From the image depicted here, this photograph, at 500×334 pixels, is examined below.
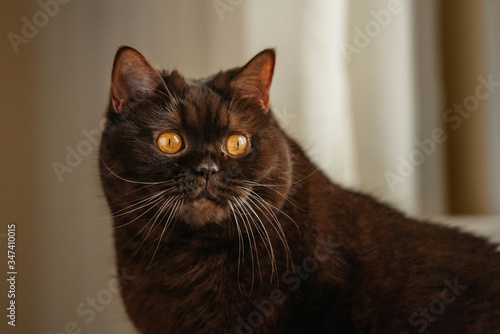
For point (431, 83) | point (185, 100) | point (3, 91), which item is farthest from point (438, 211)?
point (3, 91)

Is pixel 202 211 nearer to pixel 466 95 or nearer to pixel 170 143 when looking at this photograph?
pixel 170 143

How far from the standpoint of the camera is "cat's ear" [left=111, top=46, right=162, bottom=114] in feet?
3.85

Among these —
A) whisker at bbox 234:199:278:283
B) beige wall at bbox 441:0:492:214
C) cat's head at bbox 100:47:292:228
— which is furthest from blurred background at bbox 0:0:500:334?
whisker at bbox 234:199:278:283

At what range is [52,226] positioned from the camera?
153 cm

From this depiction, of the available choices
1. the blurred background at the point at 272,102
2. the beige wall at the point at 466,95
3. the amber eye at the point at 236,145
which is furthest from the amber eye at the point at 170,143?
the beige wall at the point at 466,95

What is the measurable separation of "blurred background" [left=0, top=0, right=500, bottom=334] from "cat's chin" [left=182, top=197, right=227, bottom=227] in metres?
0.26

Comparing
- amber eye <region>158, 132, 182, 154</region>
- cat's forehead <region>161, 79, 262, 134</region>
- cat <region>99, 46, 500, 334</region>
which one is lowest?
cat <region>99, 46, 500, 334</region>

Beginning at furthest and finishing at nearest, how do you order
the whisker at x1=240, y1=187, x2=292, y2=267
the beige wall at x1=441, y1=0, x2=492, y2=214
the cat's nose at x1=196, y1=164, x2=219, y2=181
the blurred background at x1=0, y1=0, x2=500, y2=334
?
1. the beige wall at x1=441, y1=0, x2=492, y2=214
2. the blurred background at x1=0, y1=0, x2=500, y2=334
3. the whisker at x1=240, y1=187, x2=292, y2=267
4. the cat's nose at x1=196, y1=164, x2=219, y2=181

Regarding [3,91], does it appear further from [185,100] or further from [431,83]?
[431,83]

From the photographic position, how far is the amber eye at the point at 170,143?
3.80 ft

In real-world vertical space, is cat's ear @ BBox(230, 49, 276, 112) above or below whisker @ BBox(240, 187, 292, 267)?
above

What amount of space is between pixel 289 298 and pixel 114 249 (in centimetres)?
47

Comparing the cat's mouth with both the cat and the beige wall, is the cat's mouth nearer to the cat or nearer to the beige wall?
the cat

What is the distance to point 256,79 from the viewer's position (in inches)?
50.4
